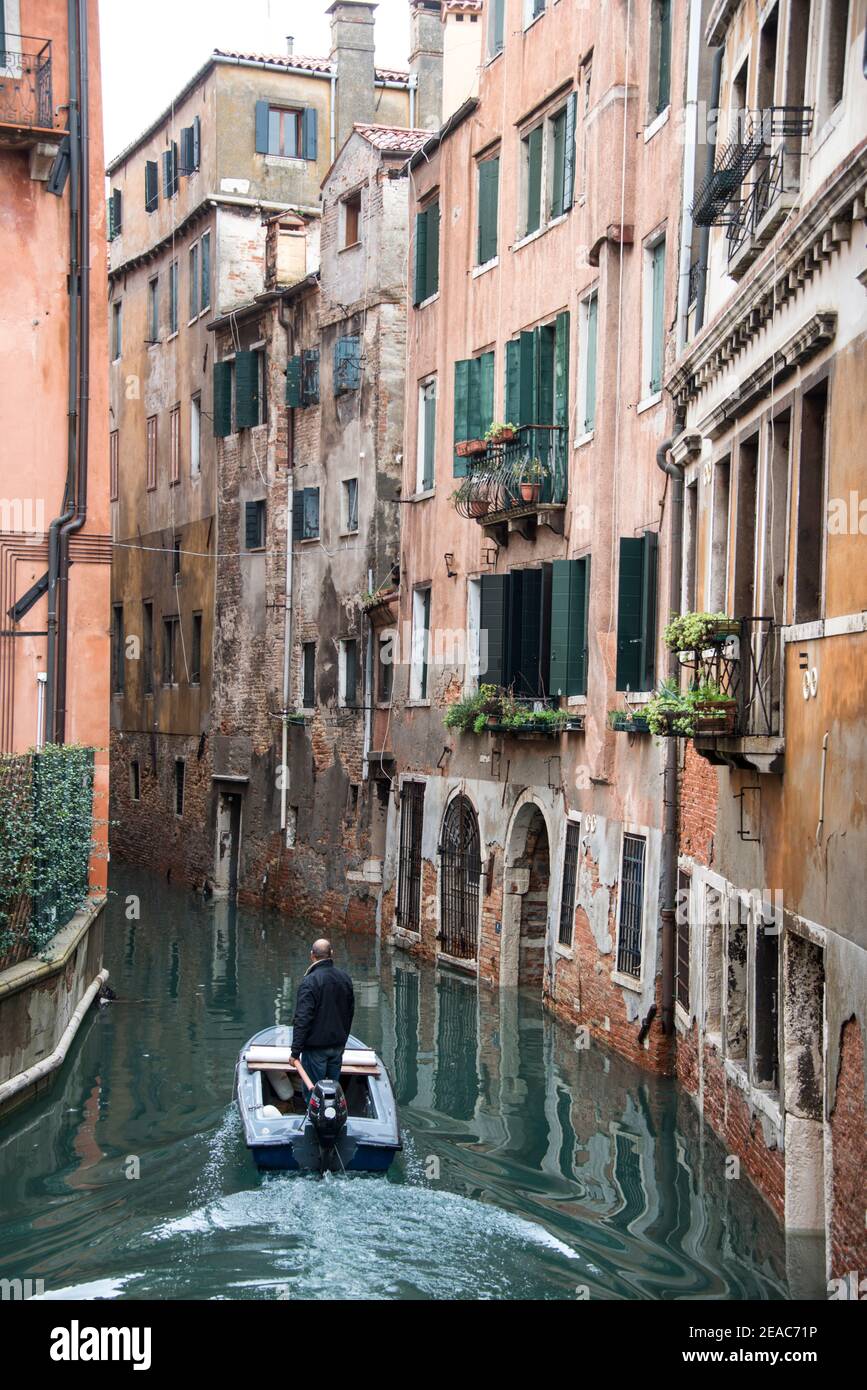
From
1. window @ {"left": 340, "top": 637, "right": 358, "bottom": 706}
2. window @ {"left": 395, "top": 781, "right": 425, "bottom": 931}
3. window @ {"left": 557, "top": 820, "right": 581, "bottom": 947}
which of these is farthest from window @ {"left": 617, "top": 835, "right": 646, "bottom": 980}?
window @ {"left": 340, "top": 637, "right": 358, "bottom": 706}

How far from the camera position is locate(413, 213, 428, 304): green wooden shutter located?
26.9 metres

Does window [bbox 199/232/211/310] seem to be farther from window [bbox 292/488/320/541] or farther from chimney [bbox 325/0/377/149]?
window [bbox 292/488/320/541]

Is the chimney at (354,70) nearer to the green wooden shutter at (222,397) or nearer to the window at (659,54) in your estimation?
the green wooden shutter at (222,397)

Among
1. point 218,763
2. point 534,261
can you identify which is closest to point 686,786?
point 534,261

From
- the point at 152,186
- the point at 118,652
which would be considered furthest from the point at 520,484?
the point at 118,652

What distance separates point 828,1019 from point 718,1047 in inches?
160

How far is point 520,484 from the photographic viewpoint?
856 inches

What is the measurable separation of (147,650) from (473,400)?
1757 centimetres

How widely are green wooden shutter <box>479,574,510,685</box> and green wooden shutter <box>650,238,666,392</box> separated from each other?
496 centimetres

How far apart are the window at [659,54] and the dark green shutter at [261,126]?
19.0 metres

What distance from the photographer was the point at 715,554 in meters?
15.0

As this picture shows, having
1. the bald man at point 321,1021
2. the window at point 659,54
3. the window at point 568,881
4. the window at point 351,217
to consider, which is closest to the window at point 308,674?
the window at point 351,217
